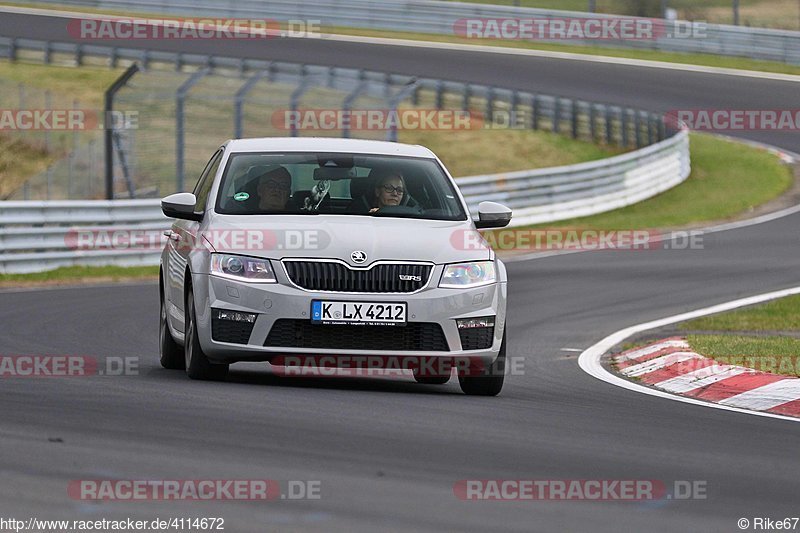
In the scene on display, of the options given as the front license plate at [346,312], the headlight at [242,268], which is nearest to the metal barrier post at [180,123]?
the headlight at [242,268]

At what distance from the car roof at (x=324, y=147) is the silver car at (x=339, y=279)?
209 mm

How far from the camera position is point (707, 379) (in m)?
10.8

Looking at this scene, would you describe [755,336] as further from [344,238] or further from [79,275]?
[79,275]

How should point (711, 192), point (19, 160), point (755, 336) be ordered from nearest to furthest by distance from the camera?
point (755, 336), point (711, 192), point (19, 160)

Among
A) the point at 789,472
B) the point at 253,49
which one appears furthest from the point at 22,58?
the point at 789,472

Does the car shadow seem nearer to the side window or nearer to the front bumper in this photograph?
the front bumper

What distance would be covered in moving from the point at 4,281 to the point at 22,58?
2511 centimetres

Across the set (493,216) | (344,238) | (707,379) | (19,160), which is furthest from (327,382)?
(19,160)

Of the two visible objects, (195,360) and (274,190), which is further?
(274,190)

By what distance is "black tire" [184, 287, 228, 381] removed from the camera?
9.67m

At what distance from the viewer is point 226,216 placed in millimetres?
9961

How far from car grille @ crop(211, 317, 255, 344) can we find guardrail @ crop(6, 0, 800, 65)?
37.1m

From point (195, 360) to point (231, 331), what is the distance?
427mm

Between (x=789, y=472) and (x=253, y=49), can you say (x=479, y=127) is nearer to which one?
(x=253, y=49)
